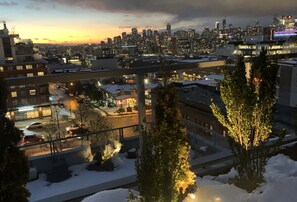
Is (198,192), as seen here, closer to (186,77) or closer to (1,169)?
(1,169)

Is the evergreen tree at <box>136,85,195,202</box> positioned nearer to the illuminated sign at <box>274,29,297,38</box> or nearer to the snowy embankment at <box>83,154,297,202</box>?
the snowy embankment at <box>83,154,297,202</box>

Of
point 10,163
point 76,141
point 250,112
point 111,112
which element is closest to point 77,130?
point 111,112

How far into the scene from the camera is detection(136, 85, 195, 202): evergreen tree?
9.78ft

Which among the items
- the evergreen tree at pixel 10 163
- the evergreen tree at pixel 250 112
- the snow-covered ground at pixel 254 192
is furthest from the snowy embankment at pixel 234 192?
the evergreen tree at pixel 10 163

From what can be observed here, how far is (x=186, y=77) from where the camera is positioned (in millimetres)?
51969

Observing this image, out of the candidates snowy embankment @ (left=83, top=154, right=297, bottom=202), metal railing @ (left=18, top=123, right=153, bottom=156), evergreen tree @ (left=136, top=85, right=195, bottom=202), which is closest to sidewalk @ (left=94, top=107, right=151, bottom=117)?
metal railing @ (left=18, top=123, right=153, bottom=156)

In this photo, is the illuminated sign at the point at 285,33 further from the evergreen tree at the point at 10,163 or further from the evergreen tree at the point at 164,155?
the evergreen tree at the point at 10,163

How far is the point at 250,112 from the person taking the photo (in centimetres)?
371

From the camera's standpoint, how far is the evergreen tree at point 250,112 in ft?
12.1

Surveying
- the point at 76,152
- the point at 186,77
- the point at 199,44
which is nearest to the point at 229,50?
the point at 186,77

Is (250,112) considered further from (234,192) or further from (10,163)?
(10,163)

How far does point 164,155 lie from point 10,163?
1.51 m

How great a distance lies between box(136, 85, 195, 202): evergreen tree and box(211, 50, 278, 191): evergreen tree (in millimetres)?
966

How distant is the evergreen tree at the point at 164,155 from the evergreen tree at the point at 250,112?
966mm
